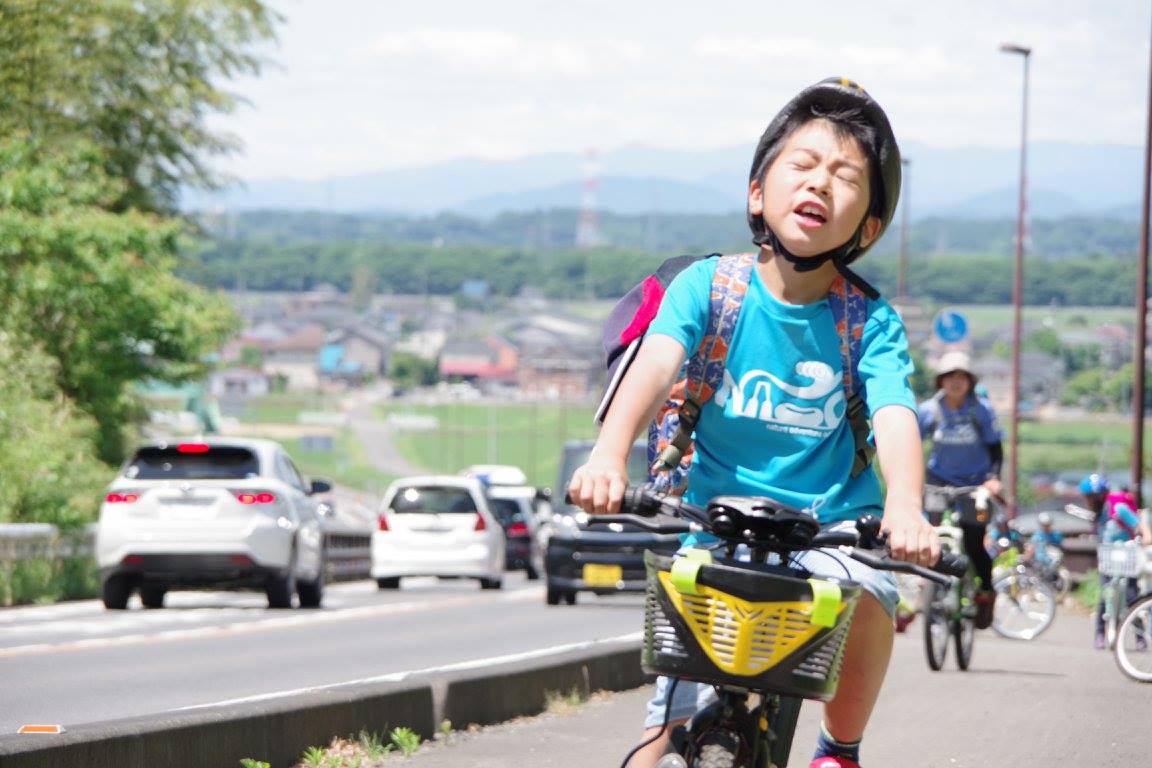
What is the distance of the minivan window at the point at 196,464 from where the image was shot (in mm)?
20094

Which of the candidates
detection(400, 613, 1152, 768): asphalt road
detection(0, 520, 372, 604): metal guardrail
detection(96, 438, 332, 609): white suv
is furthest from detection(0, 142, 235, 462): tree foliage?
detection(400, 613, 1152, 768): asphalt road

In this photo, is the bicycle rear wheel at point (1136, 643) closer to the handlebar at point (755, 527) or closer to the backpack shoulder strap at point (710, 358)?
the backpack shoulder strap at point (710, 358)

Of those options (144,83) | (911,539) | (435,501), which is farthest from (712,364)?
(144,83)

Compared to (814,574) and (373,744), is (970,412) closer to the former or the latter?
(373,744)

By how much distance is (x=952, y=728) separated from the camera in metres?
10.1

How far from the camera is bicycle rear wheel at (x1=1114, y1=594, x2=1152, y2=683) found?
13.8 m

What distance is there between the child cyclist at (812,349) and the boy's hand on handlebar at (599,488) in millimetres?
404

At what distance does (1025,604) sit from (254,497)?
271 inches

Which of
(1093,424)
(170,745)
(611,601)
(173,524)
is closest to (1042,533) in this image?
(611,601)

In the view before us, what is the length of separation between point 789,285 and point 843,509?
50 cm

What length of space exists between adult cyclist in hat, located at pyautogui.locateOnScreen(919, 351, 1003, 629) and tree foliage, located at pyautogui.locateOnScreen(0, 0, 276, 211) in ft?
78.2

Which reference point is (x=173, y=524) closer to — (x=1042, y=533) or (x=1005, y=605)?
(x=1005, y=605)

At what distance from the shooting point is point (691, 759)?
166 inches

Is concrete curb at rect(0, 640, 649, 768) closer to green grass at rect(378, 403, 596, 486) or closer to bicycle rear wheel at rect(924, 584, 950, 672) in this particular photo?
bicycle rear wheel at rect(924, 584, 950, 672)
